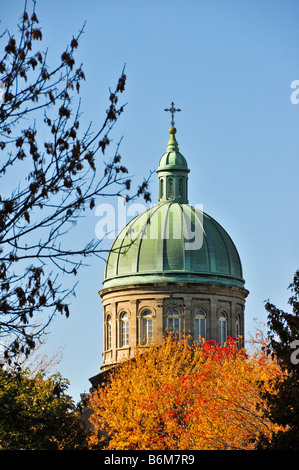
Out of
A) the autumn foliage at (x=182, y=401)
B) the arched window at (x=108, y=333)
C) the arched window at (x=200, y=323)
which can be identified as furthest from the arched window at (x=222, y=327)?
the autumn foliage at (x=182, y=401)

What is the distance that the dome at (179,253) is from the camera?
78.6 metres

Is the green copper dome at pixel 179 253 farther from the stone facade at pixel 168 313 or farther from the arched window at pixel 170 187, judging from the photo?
the arched window at pixel 170 187

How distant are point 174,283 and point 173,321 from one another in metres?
2.62

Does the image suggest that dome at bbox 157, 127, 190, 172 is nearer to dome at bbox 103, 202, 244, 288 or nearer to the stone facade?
dome at bbox 103, 202, 244, 288

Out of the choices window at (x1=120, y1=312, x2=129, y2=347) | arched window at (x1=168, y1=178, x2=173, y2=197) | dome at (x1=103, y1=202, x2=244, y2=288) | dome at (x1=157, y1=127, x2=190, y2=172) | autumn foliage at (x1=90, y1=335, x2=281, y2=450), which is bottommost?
autumn foliage at (x1=90, y1=335, x2=281, y2=450)

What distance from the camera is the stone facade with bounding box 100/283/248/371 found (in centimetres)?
7825

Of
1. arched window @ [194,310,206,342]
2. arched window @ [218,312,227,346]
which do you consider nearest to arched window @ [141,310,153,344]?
arched window @ [194,310,206,342]

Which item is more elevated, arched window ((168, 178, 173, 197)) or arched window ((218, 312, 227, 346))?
arched window ((168, 178, 173, 197))

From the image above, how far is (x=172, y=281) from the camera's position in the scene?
257 feet

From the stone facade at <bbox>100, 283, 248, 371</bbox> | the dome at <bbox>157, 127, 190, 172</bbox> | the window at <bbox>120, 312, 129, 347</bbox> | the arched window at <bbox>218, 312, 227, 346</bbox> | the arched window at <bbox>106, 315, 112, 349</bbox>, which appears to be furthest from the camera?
the dome at <bbox>157, 127, 190, 172</bbox>

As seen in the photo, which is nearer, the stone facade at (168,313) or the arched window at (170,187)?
the stone facade at (168,313)

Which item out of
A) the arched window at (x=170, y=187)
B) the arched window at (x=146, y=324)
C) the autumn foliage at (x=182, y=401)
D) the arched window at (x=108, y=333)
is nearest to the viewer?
the autumn foliage at (x=182, y=401)

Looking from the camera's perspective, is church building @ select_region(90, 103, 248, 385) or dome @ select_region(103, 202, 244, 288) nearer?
church building @ select_region(90, 103, 248, 385)

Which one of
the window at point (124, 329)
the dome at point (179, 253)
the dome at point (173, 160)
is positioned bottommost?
the window at point (124, 329)
